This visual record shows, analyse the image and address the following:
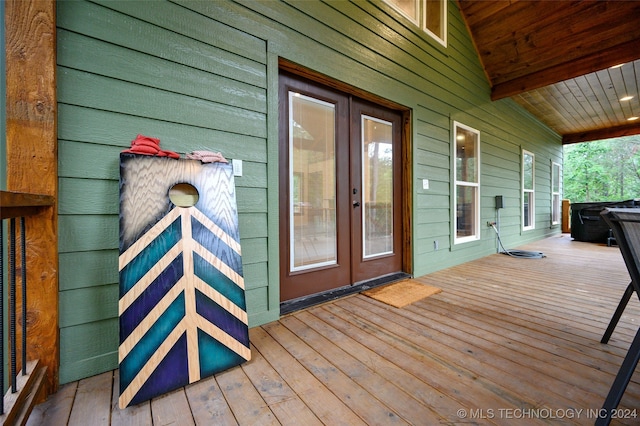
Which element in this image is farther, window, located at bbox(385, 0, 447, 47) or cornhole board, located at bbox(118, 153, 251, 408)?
window, located at bbox(385, 0, 447, 47)

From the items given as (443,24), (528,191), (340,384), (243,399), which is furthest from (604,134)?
(243,399)

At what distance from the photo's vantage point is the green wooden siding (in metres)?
1.29

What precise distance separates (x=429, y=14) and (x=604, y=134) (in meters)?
6.69

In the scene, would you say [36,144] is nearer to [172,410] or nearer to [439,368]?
[172,410]

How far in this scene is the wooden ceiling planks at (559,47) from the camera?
315cm

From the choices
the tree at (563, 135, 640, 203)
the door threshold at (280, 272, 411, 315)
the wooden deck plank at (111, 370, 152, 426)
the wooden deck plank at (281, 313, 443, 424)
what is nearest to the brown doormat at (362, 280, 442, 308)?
the door threshold at (280, 272, 411, 315)

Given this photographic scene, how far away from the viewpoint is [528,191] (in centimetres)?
569

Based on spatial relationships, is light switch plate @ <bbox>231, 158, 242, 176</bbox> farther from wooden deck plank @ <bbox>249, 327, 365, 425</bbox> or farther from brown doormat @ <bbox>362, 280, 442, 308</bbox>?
brown doormat @ <bbox>362, 280, 442, 308</bbox>

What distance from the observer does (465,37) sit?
3854 millimetres

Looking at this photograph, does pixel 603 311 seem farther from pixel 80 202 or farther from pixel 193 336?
pixel 80 202

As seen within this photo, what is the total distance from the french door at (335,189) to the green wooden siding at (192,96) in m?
0.21

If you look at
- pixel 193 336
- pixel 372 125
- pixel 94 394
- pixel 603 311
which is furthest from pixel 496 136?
pixel 94 394

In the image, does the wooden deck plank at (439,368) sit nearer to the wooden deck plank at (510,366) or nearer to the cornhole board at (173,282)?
the wooden deck plank at (510,366)

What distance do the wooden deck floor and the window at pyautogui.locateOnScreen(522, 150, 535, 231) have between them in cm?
381
